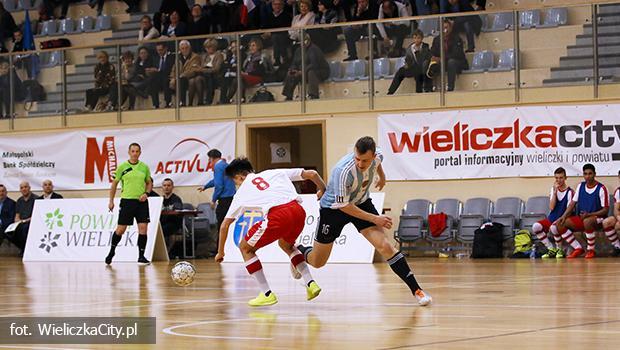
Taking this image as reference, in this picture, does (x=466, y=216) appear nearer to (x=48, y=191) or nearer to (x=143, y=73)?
(x=143, y=73)

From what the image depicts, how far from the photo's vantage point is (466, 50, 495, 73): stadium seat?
20469mm

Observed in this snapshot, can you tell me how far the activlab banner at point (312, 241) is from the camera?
19.4m

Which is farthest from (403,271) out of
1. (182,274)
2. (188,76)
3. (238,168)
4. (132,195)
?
(188,76)

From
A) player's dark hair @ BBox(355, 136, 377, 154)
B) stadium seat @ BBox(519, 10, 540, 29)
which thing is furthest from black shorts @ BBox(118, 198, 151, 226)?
player's dark hair @ BBox(355, 136, 377, 154)

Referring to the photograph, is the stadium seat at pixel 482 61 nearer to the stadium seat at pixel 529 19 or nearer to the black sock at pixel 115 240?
the stadium seat at pixel 529 19

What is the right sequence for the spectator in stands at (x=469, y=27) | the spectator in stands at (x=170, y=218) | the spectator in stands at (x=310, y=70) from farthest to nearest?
1. the spectator in stands at (x=170, y=218)
2. the spectator in stands at (x=310, y=70)
3. the spectator in stands at (x=469, y=27)

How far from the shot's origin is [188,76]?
2288 cm

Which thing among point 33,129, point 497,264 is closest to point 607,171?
point 497,264

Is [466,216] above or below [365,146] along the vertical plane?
below

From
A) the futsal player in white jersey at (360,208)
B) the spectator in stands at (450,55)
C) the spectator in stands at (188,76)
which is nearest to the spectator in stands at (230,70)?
the spectator in stands at (188,76)

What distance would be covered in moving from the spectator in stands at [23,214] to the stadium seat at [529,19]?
10576 mm

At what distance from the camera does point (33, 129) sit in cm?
2470

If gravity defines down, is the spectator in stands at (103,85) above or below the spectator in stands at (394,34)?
below

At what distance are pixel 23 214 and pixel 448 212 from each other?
355 inches
